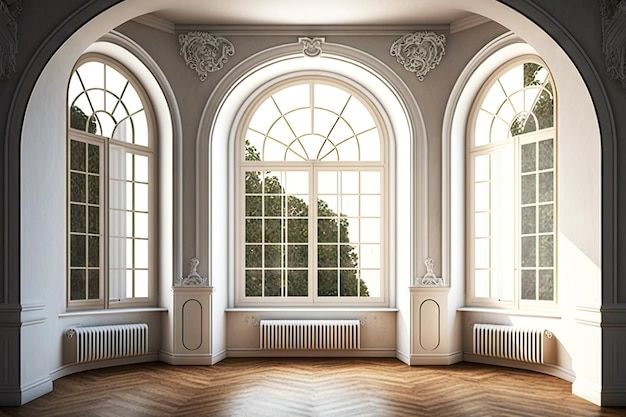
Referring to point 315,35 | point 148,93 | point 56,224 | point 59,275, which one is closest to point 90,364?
point 59,275

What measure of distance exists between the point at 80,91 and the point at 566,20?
196 inches

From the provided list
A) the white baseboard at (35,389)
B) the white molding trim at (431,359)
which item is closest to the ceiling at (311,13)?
the white molding trim at (431,359)

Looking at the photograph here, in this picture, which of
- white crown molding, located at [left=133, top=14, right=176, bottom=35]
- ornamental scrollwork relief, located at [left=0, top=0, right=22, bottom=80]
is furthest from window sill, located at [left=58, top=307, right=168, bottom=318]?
white crown molding, located at [left=133, top=14, right=176, bottom=35]

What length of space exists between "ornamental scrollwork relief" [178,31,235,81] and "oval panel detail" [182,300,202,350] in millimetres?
2561

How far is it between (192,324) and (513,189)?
12.7 feet

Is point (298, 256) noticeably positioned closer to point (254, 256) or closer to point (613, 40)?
point (254, 256)

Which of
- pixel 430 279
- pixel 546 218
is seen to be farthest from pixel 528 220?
pixel 430 279

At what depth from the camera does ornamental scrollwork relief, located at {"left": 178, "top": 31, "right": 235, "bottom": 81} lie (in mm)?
8336

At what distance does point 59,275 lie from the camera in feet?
23.8

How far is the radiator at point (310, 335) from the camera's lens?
28.5 feet

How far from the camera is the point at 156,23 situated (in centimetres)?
815

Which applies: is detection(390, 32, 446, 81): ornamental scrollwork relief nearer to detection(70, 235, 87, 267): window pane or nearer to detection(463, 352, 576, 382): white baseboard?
detection(463, 352, 576, 382): white baseboard

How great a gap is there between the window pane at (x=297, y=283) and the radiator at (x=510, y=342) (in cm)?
213

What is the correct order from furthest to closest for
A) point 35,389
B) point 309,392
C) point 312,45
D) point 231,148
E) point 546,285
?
point 231,148 < point 312,45 < point 546,285 < point 309,392 < point 35,389
